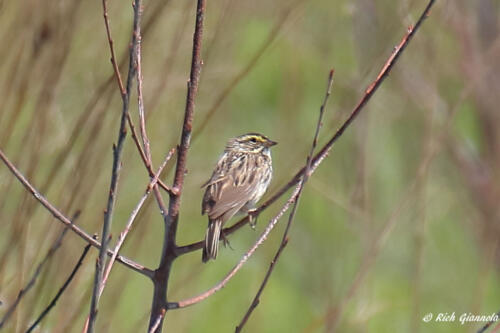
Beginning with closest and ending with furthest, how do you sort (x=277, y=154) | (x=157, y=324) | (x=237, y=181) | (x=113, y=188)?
1. (x=113, y=188)
2. (x=157, y=324)
3. (x=237, y=181)
4. (x=277, y=154)

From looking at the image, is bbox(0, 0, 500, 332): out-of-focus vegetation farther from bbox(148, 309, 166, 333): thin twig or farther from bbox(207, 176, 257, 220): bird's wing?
bbox(148, 309, 166, 333): thin twig

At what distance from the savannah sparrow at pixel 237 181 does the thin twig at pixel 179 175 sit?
763 millimetres

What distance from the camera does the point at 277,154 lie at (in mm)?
5488

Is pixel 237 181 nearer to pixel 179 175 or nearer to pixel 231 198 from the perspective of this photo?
pixel 231 198

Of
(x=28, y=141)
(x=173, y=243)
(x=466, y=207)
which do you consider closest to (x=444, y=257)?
(x=466, y=207)

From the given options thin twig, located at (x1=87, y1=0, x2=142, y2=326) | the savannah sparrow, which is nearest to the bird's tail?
the savannah sparrow

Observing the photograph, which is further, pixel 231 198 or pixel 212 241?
pixel 231 198

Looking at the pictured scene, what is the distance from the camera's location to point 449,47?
7.27 meters

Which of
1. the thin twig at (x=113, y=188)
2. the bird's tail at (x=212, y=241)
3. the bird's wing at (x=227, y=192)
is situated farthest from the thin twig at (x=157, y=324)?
the bird's wing at (x=227, y=192)

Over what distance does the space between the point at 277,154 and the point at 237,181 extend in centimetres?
126

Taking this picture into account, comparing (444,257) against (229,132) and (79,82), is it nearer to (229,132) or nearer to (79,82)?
(229,132)

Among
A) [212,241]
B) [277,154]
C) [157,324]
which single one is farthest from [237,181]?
[157,324]

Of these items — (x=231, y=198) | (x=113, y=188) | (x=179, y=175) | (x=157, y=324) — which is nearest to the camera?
(x=113, y=188)

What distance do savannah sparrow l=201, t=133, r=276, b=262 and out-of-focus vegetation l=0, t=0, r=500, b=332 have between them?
0.14 meters
